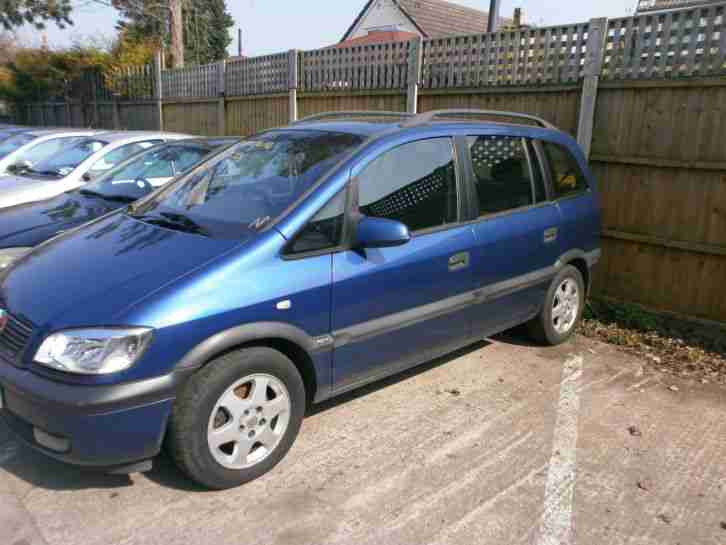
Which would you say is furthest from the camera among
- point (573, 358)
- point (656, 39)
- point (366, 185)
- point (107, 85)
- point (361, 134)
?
point (107, 85)

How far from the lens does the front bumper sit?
8.30 ft

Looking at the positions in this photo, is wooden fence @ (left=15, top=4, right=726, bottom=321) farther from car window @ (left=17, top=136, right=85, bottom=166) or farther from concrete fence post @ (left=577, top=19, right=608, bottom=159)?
car window @ (left=17, top=136, right=85, bottom=166)

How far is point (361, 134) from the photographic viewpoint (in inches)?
143

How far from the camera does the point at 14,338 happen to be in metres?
2.79

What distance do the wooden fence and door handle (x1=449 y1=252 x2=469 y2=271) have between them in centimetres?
254

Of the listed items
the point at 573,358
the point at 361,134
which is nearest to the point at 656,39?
the point at 573,358

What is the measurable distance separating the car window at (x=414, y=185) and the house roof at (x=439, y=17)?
68.0 ft

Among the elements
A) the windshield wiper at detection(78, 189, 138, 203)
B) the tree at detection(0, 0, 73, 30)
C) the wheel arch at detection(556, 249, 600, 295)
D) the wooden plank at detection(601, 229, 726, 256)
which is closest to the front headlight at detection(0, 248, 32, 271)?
the windshield wiper at detection(78, 189, 138, 203)

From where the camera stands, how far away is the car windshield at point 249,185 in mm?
3236

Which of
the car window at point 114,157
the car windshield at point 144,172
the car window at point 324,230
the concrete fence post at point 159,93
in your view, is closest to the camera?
the car window at point 324,230

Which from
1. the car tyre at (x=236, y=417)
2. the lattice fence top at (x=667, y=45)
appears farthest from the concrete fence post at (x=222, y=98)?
the car tyre at (x=236, y=417)

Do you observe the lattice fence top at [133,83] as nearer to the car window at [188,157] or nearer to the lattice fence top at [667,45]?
the car window at [188,157]

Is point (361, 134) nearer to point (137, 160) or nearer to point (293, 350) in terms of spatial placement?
point (293, 350)

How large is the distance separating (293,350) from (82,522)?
1235 mm
